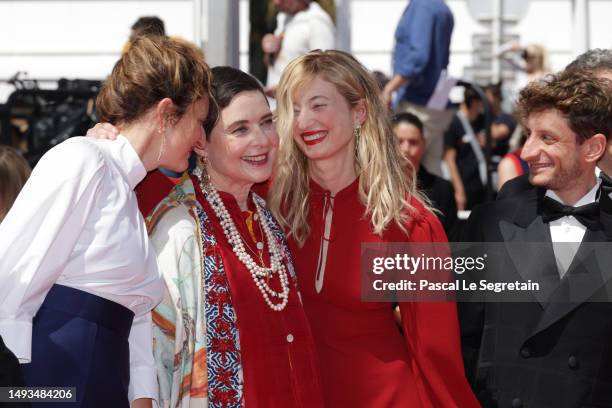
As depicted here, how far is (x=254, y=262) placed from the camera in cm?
396

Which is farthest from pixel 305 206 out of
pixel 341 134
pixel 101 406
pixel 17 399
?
pixel 17 399

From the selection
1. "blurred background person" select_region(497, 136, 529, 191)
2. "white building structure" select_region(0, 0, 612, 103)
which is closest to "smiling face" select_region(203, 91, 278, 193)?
"blurred background person" select_region(497, 136, 529, 191)

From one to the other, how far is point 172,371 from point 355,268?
37.0 inches

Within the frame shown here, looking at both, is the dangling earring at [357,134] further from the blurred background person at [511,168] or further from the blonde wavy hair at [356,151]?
the blurred background person at [511,168]

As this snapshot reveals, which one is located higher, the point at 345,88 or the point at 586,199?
the point at 345,88

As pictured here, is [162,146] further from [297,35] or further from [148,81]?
[297,35]

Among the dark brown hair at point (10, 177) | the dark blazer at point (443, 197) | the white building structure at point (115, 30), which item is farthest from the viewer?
the white building structure at point (115, 30)

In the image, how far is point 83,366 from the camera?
3287 mm

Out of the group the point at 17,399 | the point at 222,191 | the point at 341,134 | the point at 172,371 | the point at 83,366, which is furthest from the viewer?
the point at 341,134

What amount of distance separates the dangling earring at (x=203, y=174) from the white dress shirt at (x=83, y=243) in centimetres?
55

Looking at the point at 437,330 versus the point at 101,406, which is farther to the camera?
the point at 437,330

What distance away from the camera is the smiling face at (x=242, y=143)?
13.2 ft

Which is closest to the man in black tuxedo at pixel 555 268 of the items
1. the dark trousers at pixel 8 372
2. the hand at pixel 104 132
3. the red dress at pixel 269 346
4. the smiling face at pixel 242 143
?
the red dress at pixel 269 346

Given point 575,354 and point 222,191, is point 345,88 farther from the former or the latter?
point 575,354
